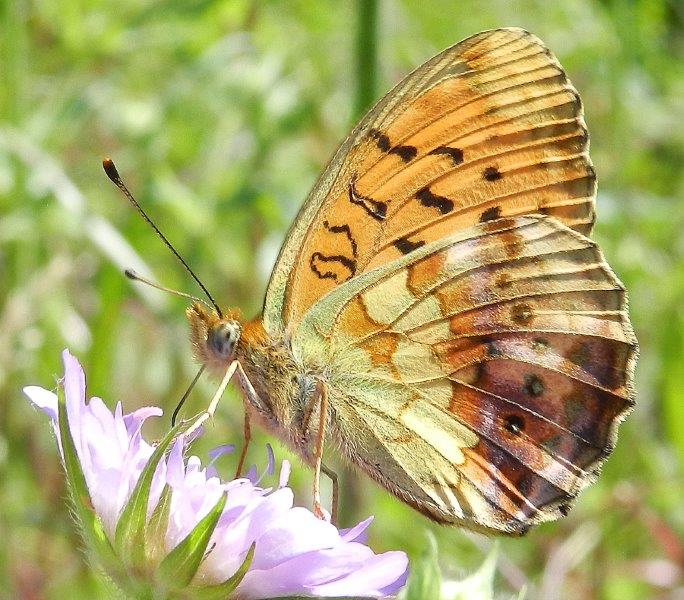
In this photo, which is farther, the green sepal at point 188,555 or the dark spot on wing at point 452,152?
the dark spot on wing at point 452,152

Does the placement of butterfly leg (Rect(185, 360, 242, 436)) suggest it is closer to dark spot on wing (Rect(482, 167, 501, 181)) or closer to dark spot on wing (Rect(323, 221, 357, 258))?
dark spot on wing (Rect(323, 221, 357, 258))

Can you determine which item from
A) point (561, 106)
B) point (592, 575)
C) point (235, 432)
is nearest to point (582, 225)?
point (561, 106)

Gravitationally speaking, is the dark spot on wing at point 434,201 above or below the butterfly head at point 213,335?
above

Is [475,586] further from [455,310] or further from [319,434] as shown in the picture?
[455,310]

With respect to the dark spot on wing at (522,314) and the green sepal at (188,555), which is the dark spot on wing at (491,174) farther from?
the green sepal at (188,555)

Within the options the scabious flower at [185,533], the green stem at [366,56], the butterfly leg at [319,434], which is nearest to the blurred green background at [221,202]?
the green stem at [366,56]

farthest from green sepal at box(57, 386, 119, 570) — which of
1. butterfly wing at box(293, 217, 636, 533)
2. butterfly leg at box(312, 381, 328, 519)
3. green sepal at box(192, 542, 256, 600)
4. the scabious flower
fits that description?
butterfly wing at box(293, 217, 636, 533)

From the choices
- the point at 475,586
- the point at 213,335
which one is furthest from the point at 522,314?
the point at 475,586

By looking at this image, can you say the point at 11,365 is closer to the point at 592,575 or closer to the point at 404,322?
the point at 404,322
